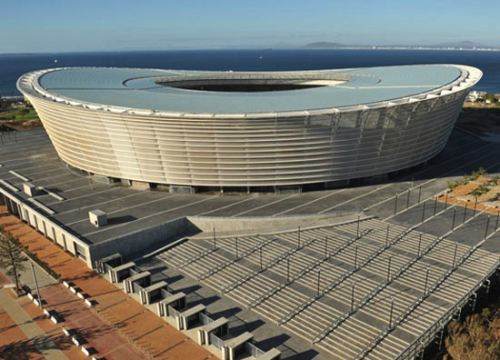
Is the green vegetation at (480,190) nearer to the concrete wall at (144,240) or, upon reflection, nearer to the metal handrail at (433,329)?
the metal handrail at (433,329)

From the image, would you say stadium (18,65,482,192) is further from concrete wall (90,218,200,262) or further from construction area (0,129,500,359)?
concrete wall (90,218,200,262)

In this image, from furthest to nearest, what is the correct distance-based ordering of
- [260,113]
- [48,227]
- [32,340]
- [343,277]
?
[48,227] → [260,113] → [343,277] → [32,340]

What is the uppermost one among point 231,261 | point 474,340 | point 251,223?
point 251,223

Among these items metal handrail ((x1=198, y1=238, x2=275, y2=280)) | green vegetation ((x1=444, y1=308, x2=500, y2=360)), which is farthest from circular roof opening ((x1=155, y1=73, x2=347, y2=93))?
green vegetation ((x1=444, y1=308, x2=500, y2=360))

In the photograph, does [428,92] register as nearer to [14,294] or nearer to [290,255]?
[290,255]

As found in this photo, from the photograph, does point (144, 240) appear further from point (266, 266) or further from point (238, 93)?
point (238, 93)

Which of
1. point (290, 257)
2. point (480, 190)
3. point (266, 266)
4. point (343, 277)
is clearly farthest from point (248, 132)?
point (480, 190)

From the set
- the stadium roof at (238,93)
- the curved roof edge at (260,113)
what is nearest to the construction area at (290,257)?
the curved roof edge at (260,113)
